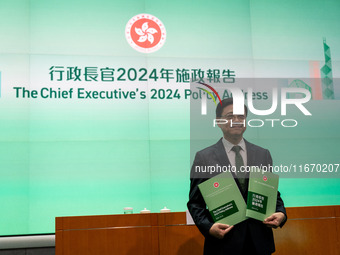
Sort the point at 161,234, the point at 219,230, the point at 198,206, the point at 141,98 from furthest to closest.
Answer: the point at 141,98, the point at 161,234, the point at 198,206, the point at 219,230

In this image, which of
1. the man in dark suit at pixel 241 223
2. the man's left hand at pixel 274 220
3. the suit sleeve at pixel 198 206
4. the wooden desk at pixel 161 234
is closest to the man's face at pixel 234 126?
the man in dark suit at pixel 241 223

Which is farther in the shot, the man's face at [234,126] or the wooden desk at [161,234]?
the wooden desk at [161,234]

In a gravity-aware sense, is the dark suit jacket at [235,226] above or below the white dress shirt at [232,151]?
below

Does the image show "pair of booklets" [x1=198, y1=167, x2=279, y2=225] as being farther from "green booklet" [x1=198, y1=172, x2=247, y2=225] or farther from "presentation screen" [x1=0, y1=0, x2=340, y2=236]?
"presentation screen" [x1=0, y1=0, x2=340, y2=236]

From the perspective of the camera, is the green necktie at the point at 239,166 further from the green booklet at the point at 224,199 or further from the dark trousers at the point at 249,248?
the dark trousers at the point at 249,248

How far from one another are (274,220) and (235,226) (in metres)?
0.18

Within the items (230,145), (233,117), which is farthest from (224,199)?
(233,117)

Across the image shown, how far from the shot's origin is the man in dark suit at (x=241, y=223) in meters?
1.97

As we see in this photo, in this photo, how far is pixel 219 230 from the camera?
1.94 m

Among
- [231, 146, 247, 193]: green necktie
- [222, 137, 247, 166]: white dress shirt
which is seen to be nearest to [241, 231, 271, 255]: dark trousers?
[231, 146, 247, 193]: green necktie

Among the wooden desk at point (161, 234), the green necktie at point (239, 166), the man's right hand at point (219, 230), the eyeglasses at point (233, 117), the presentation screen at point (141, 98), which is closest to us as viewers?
the man's right hand at point (219, 230)

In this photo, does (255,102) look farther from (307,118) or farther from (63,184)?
(63,184)

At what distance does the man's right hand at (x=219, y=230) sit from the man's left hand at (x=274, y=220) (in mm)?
171

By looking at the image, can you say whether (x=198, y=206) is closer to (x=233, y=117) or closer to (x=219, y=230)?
(x=219, y=230)
